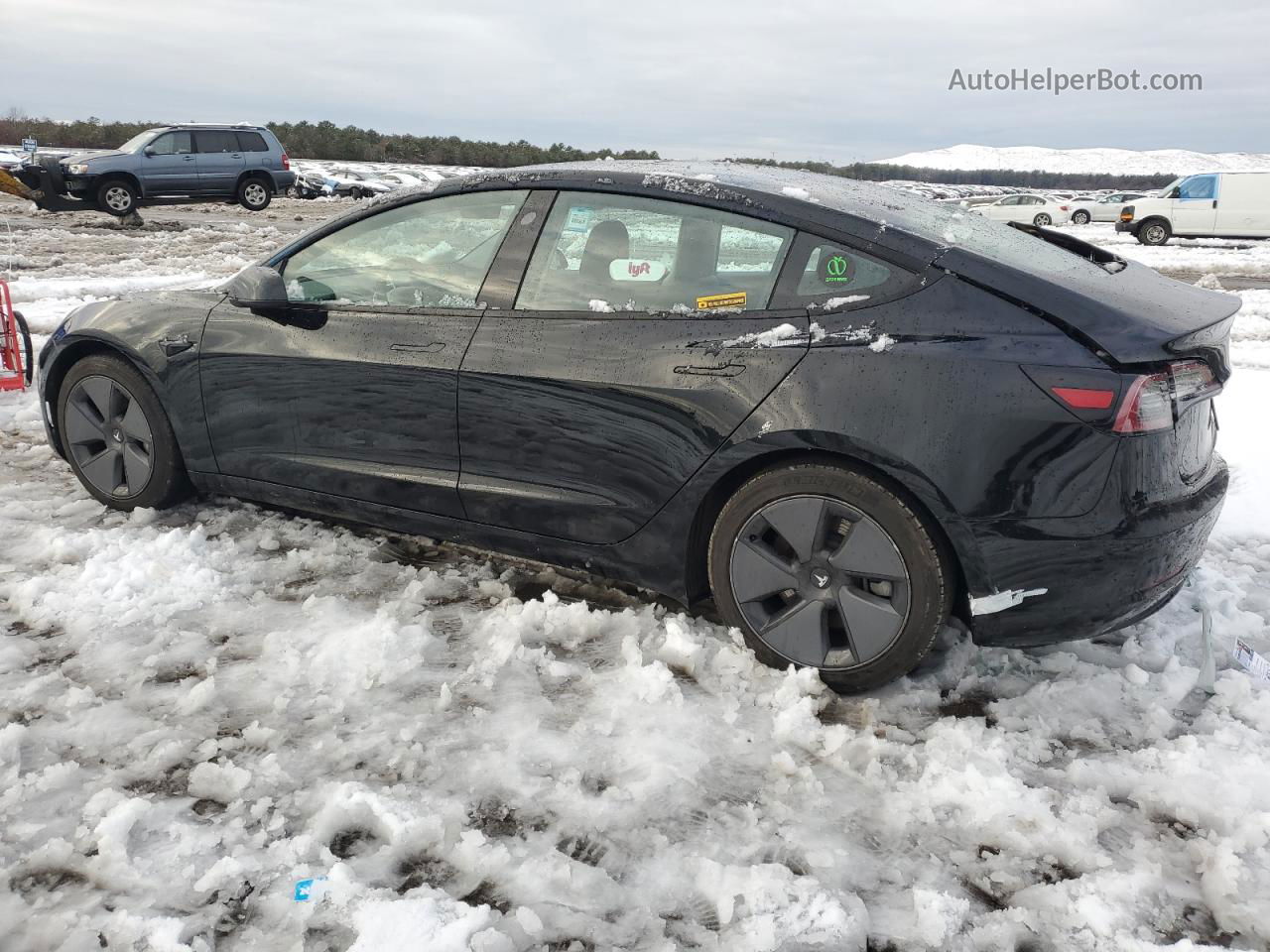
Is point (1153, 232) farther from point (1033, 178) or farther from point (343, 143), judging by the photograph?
point (1033, 178)

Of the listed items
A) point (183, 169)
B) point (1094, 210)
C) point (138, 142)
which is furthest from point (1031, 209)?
point (138, 142)

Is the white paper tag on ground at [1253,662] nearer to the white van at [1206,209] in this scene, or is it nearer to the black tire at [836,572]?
the black tire at [836,572]

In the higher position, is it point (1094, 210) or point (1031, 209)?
point (1094, 210)

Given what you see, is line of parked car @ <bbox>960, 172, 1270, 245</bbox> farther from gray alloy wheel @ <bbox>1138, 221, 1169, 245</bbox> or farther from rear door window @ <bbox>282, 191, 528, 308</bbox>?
rear door window @ <bbox>282, 191, 528, 308</bbox>

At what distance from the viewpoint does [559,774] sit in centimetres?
244

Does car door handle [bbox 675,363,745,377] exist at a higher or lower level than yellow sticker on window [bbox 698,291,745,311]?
lower

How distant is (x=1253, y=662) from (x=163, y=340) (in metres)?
4.12

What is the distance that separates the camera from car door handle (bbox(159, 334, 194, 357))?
150 inches

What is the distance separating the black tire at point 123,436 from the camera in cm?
395

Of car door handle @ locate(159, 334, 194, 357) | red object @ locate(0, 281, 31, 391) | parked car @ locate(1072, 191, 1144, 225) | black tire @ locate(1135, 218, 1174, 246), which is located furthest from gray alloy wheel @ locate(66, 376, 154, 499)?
parked car @ locate(1072, 191, 1144, 225)

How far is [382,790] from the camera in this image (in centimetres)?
234

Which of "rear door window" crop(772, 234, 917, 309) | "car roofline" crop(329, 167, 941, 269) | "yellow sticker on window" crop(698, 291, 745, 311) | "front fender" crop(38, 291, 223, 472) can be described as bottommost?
"front fender" crop(38, 291, 223, 472)

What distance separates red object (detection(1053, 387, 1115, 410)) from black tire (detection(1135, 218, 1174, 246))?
86.3ft

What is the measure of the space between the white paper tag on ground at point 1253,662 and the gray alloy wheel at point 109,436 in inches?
162
